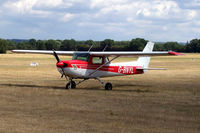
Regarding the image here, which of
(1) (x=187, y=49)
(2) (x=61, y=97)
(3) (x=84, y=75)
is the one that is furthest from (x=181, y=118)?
(1) (x=187, y=49)

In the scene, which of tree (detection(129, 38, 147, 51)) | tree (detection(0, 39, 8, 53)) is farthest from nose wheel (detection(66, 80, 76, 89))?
tree (detection(0, 39, 8, 53))

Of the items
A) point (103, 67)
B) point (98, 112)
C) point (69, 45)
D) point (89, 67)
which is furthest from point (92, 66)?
point (69, 45)

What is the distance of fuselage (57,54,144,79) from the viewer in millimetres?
18469

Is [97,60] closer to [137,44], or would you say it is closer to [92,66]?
[92,66]

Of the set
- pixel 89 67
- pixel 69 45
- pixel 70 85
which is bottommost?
pixel 70 85

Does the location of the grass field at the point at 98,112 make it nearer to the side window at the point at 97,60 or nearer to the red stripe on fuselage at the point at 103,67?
the red stripe on fuselage at the point at 103,67

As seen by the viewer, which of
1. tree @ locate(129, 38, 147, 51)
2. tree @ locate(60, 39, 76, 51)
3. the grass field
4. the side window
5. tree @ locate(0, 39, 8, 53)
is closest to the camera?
the grass field

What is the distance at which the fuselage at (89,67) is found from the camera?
18.5 meters

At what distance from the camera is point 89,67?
1948 cm

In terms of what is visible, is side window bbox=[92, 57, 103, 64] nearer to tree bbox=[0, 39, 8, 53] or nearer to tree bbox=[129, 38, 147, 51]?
tree bbox=[129, 38, 147, 51]

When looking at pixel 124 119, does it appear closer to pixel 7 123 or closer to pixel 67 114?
pixel 67 114

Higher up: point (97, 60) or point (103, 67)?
point (97, 60)

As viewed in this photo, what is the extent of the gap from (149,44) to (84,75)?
545cm

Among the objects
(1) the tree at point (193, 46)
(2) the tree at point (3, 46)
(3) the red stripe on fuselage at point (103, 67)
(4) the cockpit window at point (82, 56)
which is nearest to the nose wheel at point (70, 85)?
(3) the red stripe on fuselage at point (103, 67)
